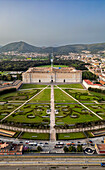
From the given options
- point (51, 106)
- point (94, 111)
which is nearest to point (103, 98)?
point (94, 111)

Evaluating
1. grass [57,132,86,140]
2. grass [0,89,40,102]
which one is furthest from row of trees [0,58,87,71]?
grass [57,132,86,140]

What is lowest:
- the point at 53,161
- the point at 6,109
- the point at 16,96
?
the point at 53,161

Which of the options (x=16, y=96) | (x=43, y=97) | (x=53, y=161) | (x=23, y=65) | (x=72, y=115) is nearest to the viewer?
(x=53, y=161)

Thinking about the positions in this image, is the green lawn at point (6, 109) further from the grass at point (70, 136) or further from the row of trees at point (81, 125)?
the grass at point (70, 136)

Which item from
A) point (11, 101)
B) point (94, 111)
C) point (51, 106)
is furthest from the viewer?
point (11, 101)

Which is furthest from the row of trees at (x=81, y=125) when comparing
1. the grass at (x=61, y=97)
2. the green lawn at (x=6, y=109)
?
the grass at (x=61, y=97)

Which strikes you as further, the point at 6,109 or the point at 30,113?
the point at 6,109

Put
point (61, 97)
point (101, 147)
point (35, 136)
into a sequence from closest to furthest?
1. point (101, 147)
2. point (35, 136)
3. point (61, 97)

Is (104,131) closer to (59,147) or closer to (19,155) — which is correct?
(59,147)

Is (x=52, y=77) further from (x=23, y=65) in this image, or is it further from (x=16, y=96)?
(x=23, y=65)

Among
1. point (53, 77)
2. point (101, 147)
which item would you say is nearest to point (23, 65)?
point (53, 77)

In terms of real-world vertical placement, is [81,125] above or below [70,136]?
above
